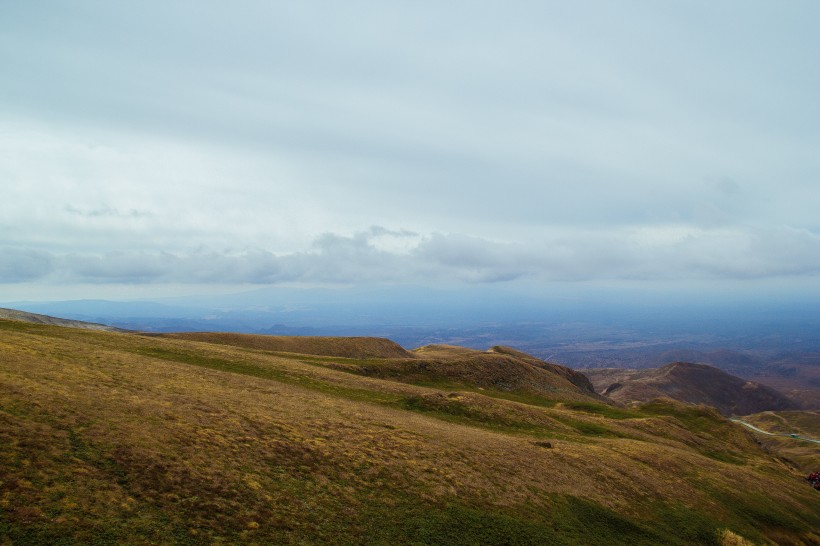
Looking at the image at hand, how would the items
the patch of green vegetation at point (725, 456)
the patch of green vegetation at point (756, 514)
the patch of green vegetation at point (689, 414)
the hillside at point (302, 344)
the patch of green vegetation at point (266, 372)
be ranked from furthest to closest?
the patch of green vegetation at point (689, 414) → the hillside at point (302, 344) → the patch of green vegetation at point (725, 456) → the patch of green vegetation at point (266, 372) → the patch of green vegetation at point (756, 514)

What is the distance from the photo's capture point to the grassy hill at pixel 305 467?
20.4m

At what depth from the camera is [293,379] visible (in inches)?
2143

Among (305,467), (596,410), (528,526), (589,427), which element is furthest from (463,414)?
(596,410)

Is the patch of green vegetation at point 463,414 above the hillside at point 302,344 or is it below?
below

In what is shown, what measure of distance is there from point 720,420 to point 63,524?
119028 millimetres

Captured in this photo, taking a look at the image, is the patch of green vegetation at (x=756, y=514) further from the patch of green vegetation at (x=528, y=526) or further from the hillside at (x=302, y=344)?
the hillside at (x=302, y=344)

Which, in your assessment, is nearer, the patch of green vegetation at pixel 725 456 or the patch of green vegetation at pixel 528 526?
A: the patch of green vegetation at pixel 528 526

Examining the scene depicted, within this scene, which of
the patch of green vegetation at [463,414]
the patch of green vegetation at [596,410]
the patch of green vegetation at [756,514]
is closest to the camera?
the patch of green vegetation at [756,514]

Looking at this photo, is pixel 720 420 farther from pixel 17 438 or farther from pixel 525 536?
pixel 17 438

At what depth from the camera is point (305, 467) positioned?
28797mm

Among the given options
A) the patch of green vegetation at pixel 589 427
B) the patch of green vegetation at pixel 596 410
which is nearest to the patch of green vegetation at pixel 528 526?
the patch of green vegetation at pixel 589 427

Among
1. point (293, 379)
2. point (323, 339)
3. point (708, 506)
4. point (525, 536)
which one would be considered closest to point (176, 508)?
point (525, 536)

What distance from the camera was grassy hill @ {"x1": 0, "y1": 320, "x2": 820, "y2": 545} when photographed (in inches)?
803

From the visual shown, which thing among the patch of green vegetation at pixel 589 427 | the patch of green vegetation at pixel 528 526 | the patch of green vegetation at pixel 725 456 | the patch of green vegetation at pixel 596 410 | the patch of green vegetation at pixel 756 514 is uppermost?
the patch of green vegetation at pixel 528 526
